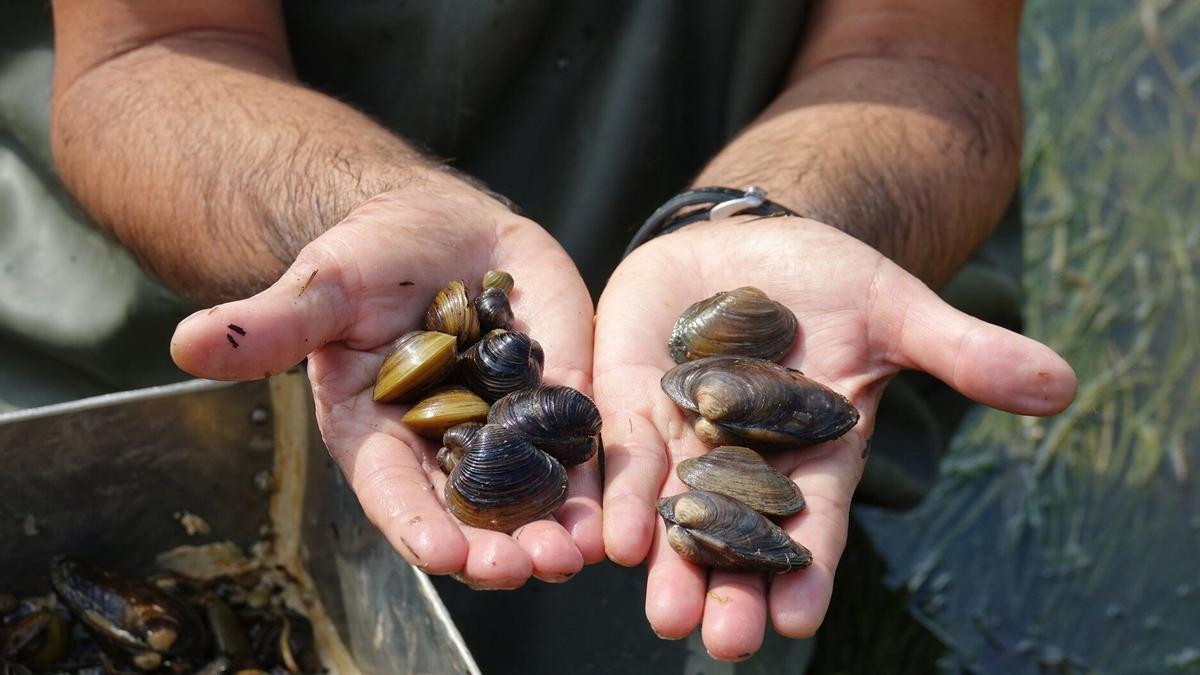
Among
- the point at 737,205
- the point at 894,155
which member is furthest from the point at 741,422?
the point at 894,155

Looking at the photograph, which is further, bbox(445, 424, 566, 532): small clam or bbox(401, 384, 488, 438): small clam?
bbox(401, 384, 488, 438): small clam

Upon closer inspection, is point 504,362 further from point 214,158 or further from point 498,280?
point 214,158

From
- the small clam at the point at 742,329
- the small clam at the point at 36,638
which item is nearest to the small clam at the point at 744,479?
the small clam at the point at 742,329

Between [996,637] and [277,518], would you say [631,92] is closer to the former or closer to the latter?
[277,518]

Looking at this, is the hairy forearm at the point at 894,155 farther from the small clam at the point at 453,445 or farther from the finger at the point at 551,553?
the finger at the point at 551,553

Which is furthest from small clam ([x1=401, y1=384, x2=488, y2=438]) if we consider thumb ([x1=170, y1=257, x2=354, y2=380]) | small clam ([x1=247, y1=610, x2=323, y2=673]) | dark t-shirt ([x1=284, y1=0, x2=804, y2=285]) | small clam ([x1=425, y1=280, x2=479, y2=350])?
dark t-shirt ([x1=284, y1=0, x2=804, y2=285])

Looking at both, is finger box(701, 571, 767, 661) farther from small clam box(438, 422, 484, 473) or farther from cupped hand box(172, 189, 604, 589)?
small clam box(438, 422, 484, 473)
